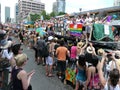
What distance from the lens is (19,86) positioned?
225 inches

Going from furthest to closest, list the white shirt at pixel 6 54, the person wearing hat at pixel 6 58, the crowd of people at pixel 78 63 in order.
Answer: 1. the white shirt at pixel 6 54
2. the person wearing hat at pixel 6 58
3. the crowd of people at pixel 78 63

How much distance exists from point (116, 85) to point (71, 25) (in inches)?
415

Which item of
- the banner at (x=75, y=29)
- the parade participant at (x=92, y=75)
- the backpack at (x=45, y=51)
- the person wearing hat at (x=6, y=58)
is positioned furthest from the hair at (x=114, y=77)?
the backpack at (x=45, y=51)

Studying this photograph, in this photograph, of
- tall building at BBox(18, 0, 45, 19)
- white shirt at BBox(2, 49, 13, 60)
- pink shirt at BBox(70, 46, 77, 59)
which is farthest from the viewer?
tall building at BBox(18, 0, 45, 19)

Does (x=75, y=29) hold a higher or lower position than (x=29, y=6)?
lower

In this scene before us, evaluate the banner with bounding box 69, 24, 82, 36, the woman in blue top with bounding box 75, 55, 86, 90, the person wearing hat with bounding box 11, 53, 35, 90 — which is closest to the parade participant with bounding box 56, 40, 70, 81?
the banner with bounding box 69, 24, 82, 36

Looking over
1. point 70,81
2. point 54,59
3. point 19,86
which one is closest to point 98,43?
point 70,81

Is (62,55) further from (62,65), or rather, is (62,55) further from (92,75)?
(92,75)

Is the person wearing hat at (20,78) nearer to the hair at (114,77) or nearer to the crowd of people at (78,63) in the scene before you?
the crowd of people at (78,63)

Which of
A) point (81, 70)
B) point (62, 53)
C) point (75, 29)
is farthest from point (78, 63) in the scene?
point (75, 29)

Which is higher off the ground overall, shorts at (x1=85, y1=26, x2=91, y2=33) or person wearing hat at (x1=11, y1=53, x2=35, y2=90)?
shorts at (x1=85, y1=26, x2=91, y2=33)

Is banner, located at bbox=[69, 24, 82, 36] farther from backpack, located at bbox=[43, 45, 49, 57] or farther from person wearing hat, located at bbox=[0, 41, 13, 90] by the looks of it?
person wearing hat, located at bbox=[0, 41, 13, 90]

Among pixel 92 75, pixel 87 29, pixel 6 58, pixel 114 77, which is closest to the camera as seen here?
pixel 114 77

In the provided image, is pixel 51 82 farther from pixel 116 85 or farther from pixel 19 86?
pixel 116 85
